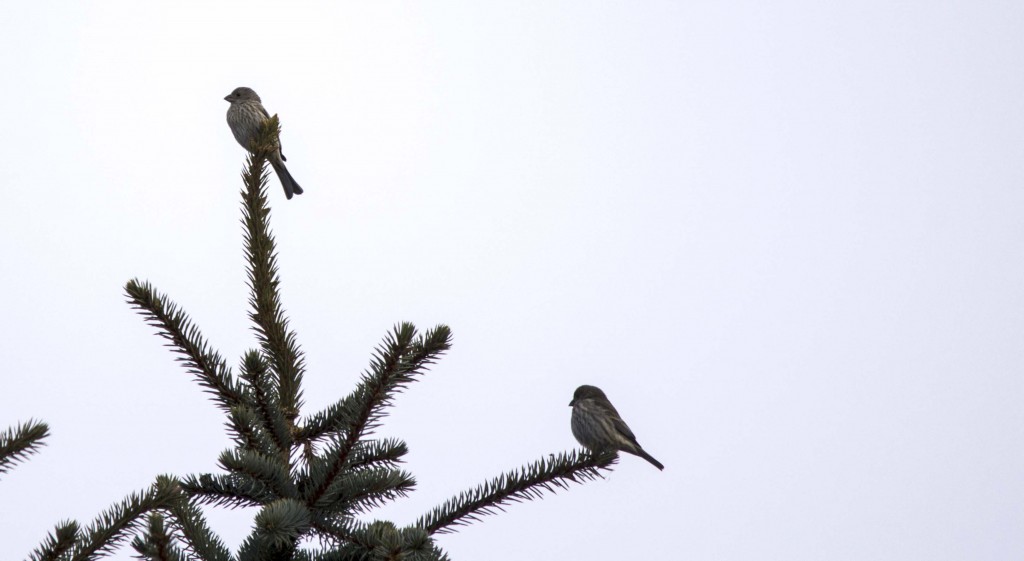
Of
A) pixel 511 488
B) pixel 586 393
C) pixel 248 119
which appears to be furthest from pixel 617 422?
pixel 248 119

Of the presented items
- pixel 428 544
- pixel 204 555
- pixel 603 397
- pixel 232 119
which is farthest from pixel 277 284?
pixel 232 119

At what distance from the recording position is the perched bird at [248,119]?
1110cm

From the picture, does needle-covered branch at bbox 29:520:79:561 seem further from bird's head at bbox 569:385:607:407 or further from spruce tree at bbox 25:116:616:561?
bird's head at bbox 569:385:607:407

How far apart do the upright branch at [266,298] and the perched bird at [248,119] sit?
6.84 m

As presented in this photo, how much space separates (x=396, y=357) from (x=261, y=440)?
51cm

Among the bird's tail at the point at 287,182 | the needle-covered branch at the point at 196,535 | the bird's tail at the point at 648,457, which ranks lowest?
the needle-covered branch at the point at 196,535

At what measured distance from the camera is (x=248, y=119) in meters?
11.4

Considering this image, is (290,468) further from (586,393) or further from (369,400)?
(586,393)

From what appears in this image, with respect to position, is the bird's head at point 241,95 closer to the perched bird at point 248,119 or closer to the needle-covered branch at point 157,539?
the perched bird at point 248,119

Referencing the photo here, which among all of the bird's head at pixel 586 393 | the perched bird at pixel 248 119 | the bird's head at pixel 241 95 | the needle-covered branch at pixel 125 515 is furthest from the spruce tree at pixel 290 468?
the bird's head at pixel 241 95

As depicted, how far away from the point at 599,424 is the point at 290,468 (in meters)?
4.98

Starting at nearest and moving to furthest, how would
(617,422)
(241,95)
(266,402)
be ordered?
(266,402) → (617,422) → (241,95)

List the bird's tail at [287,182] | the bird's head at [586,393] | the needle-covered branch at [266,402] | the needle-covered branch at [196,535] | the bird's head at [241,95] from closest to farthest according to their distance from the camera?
the needle-covered branch at [196,535]
the needle-covered branch at [266,402]
the bird's head at [586,393]
the bird's tail at [287,182]
the bird's head at [241,95]

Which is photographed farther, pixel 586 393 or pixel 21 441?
pixel 586 393
